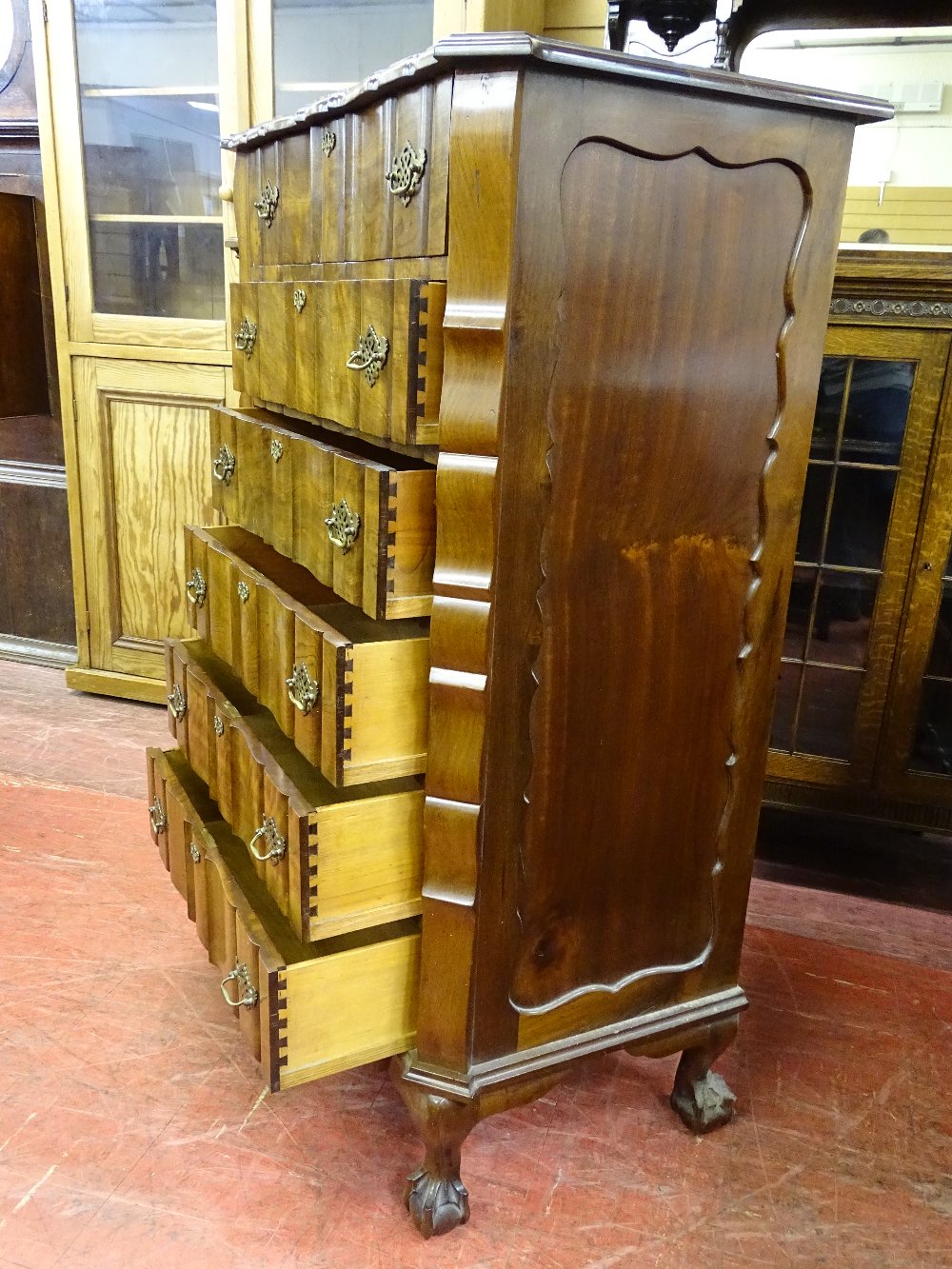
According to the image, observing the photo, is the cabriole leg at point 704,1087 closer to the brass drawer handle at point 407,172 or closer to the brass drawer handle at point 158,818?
the brass drawer handle at point 158,818

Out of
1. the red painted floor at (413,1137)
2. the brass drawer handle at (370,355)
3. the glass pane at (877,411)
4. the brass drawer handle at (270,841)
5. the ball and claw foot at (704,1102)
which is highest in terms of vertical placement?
the brass drawer handle at (370,355)

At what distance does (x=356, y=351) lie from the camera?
1.08 m

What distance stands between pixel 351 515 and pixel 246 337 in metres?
0.55

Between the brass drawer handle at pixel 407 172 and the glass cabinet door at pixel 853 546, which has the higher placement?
the brass drawer handle at pixel 407 172

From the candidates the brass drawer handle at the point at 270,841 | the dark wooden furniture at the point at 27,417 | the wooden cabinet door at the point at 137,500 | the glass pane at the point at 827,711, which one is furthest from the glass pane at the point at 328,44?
the brass drawer handle at the point at 270,841

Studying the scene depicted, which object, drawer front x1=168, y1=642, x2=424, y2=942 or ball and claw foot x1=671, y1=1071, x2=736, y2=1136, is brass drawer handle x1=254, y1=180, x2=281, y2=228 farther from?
ball and claw foot x1=671, y1=1071, x2=736, y2=1136

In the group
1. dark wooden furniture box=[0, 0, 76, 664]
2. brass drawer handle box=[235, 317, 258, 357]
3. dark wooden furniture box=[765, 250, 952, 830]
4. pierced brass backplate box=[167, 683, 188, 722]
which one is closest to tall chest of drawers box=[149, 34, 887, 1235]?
brass drawer handle box=[235, 317, 258, 357]

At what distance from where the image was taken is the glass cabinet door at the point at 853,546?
6.09 ft

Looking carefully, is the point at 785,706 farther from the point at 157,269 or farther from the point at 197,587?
the point at 157,269

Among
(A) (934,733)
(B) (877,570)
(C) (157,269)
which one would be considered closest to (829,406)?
(B) (877,570)

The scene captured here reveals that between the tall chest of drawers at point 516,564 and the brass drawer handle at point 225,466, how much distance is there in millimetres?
146

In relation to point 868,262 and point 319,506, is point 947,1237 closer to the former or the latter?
point 319,506

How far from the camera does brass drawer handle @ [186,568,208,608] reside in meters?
1.50

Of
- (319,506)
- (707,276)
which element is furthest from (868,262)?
(319,506)
